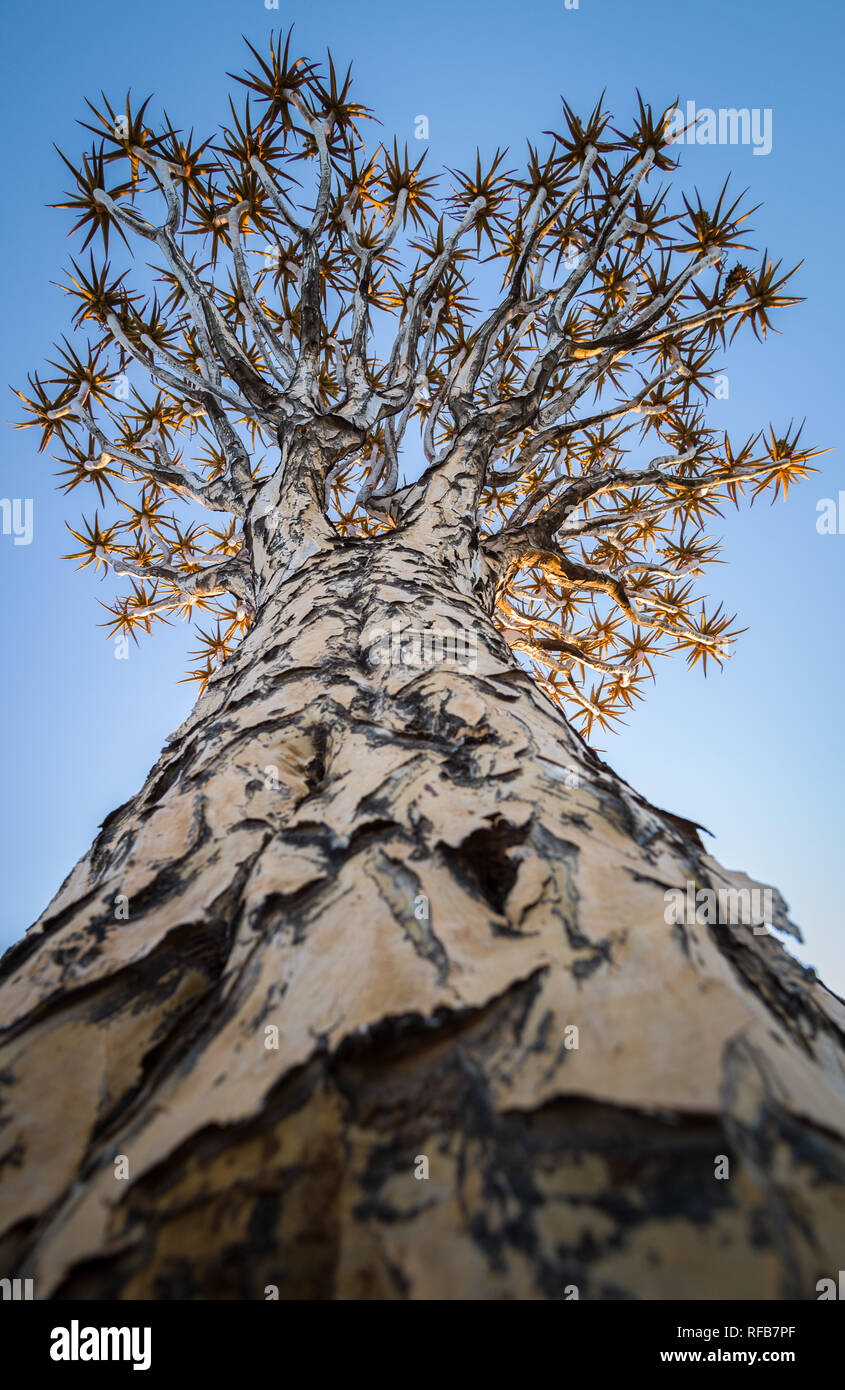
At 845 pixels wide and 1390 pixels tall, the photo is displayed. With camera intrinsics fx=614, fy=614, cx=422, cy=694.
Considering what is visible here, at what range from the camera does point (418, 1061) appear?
54 centimetres

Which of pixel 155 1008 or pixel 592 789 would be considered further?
pixel 592 789

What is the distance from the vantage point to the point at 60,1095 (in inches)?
23.9

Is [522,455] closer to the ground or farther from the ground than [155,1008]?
farther from the ground

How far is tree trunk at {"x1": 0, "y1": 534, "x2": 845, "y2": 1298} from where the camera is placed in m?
0.43

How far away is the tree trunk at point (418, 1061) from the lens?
0.43 meters

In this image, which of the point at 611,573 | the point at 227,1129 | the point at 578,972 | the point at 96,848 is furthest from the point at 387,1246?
the point at 611,573

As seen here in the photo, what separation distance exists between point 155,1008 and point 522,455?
3348 millimetres

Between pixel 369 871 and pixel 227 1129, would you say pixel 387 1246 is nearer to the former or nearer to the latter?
pixel 227 1129

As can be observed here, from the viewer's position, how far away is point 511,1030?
0.55m
